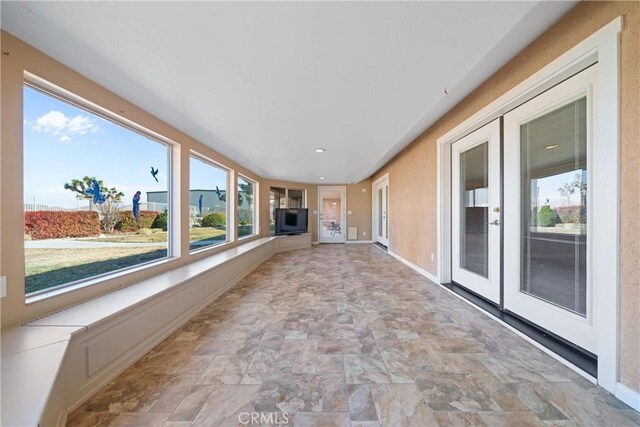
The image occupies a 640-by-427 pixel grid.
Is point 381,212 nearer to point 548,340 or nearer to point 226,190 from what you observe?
point 226,190

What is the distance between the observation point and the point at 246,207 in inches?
232

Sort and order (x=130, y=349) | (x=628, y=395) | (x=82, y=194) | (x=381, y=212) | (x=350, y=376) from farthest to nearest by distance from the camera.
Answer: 1. (x=381, y=212)
2. (x=82, y=194)
3. (x=130, y=349)
4. (x=350, y=376)
5. (x=628, y=395)

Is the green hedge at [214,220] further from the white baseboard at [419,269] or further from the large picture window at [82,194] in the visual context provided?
the white baseboard at [419,269]

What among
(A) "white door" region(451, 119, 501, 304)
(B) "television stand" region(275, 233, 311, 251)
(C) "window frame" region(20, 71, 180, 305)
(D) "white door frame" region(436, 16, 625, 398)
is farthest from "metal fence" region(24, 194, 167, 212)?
(B) "television stand" region(275, 233, 311, 251)

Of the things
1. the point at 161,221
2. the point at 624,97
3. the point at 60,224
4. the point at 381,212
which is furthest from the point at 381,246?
the point at 60,224

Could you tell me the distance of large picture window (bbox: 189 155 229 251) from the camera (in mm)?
3432

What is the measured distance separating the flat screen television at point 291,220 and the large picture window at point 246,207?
3.39 feet

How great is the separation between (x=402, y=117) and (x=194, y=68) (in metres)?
2.18

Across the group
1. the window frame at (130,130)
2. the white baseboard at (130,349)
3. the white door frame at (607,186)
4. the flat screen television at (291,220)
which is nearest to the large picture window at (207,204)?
the window frame at (130,130)

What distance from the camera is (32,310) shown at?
4.89ft

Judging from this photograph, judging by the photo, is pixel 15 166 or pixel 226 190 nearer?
pixel 15 166

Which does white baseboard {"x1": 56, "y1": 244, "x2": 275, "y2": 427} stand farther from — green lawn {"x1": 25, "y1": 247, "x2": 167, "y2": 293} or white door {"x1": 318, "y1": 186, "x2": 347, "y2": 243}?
white door {"x1": 318, "y1": 186, "x2": 347, "y2": 243}

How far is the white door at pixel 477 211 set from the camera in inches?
95.0

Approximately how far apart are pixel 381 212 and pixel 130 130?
6436 millimetres
